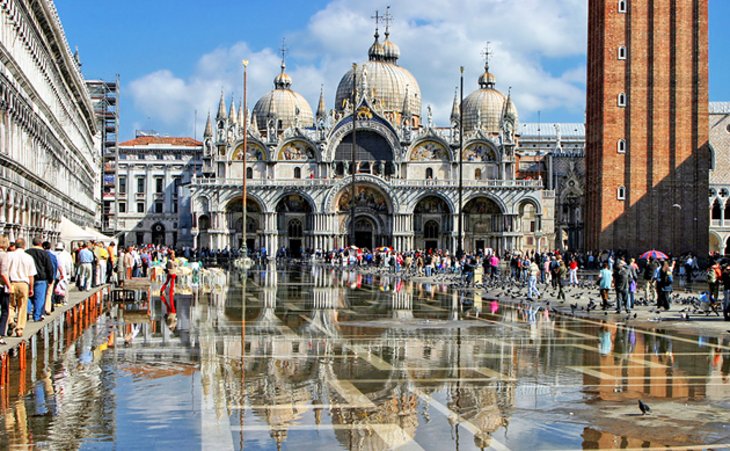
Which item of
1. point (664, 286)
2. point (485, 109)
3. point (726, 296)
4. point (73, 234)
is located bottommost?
point (726, 296)

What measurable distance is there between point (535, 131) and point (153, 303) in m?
104

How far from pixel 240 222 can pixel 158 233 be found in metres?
27.6

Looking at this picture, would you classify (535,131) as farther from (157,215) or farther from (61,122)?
(61,122)

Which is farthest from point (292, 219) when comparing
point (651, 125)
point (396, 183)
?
point (651, 125)

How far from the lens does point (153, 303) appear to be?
27453 millimetres

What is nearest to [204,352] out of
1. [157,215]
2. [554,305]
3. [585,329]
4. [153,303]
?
[585,329]

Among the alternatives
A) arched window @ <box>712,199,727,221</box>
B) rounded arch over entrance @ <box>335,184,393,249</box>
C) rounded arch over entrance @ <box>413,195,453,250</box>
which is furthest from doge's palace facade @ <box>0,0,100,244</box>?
arched window @ <box>712,199,727,221</box>

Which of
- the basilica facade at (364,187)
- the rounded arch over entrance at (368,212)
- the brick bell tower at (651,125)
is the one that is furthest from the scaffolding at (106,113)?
the brick bell tower at (651,125)

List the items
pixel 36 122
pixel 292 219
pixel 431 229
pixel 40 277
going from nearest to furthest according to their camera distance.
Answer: pixel 40 277 → pixel 36 122 → pixel 431 229 → pixel 292 219

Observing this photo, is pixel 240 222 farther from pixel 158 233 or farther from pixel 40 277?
pixel 40 277

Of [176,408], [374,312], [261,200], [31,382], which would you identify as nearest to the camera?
[176,408]

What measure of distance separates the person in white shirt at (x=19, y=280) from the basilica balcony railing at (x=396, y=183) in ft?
218

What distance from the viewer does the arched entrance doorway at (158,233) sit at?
4326 inches

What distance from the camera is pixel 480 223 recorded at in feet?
281
